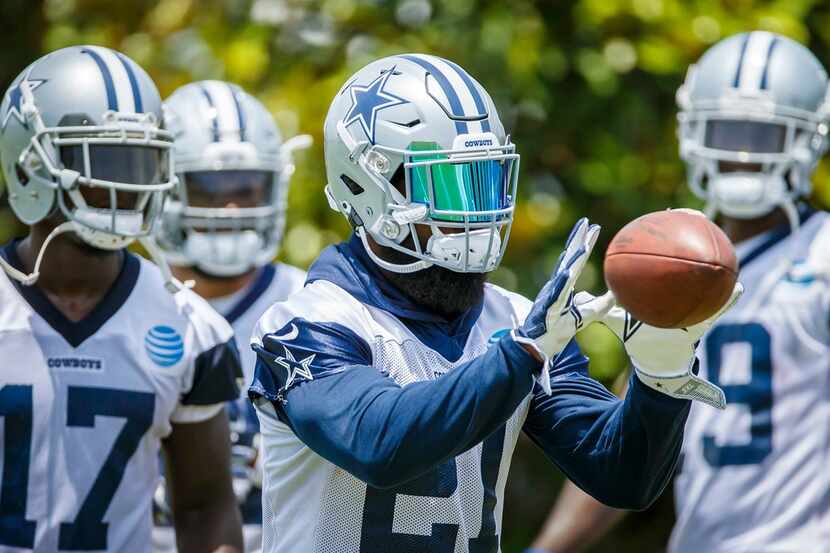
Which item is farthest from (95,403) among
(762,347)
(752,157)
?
(752,157)

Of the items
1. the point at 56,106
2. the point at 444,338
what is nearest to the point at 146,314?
the point at 56,106

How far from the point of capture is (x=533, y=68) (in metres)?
6.62

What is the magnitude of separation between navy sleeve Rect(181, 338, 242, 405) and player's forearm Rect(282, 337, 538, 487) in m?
1.12

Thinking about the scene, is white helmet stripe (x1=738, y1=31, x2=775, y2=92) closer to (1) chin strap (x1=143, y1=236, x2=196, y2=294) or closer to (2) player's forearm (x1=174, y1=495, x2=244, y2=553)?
(1) chin strap (x1=143, y1=236, x2=196, y2=294)

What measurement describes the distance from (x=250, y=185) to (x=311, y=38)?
133 centimetres

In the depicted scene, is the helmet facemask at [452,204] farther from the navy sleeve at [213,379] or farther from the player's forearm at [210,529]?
the player's forearm at [210,529]

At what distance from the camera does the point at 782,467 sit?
5160 mm

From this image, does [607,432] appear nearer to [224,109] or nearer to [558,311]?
[558,311]

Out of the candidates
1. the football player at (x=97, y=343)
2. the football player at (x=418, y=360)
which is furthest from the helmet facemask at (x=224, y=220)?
the football player at (x=418, y=360)

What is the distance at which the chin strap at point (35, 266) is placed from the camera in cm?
385

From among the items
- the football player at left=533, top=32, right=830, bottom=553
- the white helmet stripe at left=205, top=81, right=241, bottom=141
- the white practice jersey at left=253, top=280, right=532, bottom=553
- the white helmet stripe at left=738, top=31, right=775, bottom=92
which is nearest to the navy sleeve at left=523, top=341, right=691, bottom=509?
the white practice jersey at left=253, top=280, right=532, bottom=553

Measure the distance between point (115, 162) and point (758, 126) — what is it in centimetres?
254

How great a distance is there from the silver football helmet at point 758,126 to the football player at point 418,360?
221cm

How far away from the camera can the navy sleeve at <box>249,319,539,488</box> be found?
9.15 feet
